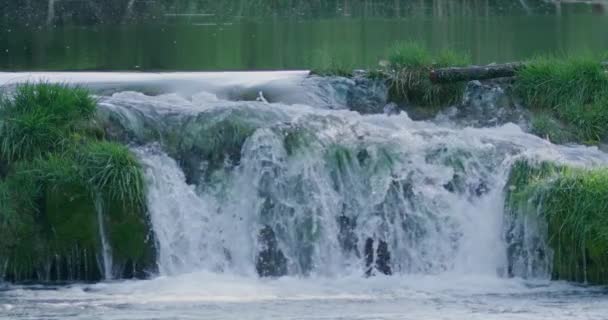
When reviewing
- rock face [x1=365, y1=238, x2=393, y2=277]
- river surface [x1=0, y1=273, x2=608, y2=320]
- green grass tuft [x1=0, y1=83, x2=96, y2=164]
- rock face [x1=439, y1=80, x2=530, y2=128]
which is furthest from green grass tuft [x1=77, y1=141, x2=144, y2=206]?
Answer: rock face [x1=439, y1=80, x2=530, y2=128]

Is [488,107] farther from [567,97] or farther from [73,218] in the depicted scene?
[73,218]

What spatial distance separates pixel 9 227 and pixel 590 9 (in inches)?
1365

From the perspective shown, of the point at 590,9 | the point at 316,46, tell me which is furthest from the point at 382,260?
the point at 590,9

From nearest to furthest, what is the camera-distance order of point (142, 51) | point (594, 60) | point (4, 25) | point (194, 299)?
point (194, 299), point (594, 60), point (142, 51), point (4, 25)

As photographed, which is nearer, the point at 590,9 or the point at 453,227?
the point at 453,227

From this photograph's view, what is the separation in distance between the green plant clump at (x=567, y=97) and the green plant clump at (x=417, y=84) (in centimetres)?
77

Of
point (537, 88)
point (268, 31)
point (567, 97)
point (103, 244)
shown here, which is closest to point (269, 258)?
point (103, 244)

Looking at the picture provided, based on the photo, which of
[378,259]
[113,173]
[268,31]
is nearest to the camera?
[113,173]

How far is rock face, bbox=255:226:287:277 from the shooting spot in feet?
36.7

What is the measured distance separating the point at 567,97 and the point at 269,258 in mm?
4250

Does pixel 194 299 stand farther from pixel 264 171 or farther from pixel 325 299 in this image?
pixel 264 171

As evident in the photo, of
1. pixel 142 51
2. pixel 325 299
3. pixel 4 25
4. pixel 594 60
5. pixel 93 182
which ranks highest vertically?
pixel 4 25

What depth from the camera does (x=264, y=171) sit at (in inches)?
457

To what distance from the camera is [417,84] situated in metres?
13.9
